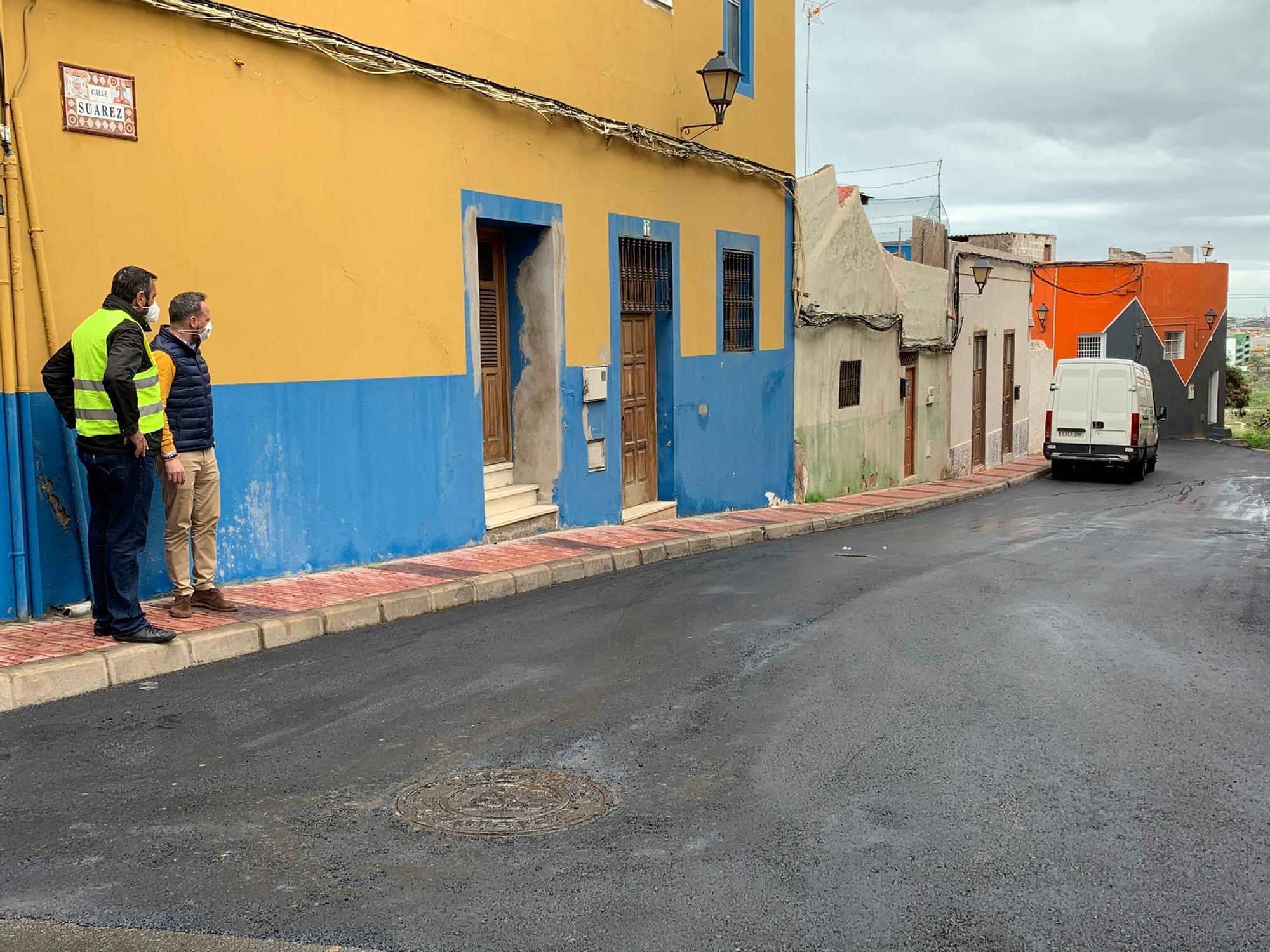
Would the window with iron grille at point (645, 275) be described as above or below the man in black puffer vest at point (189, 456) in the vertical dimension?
above

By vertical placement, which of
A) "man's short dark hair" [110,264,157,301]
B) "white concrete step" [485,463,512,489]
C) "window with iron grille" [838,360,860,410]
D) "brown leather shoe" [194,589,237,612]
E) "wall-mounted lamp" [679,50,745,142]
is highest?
"wall-mounted lamp" [679,50,745,142]

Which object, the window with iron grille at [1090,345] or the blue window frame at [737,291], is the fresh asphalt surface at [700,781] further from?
the window with iron grille at [1090,345]

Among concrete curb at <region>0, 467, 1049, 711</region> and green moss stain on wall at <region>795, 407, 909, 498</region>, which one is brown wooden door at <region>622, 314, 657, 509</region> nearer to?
concrete curb at <region>0, 467, 1049, 711</region>

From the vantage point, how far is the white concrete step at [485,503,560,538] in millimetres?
10922

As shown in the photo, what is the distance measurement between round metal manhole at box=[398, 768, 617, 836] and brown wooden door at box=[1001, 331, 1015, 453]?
95.8 feet

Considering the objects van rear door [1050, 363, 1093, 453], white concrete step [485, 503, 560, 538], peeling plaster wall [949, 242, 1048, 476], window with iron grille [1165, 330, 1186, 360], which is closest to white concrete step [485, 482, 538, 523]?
white concrete step [485, 503, 560, 538]

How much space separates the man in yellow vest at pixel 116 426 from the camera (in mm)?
6195

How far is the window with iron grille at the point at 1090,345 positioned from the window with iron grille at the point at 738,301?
103 feet

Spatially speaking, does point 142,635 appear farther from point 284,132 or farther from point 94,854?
point 284,132

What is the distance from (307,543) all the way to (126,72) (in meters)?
3.35

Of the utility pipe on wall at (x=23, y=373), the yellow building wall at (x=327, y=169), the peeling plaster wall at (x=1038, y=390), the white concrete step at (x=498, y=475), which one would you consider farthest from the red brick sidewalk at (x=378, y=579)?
the peeling plaster wall at (x=1038, y=390)

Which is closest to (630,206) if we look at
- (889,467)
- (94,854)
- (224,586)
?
(224,586)

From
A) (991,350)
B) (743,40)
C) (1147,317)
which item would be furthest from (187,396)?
(1147,317)

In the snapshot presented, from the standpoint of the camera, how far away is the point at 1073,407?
87.9 ft
